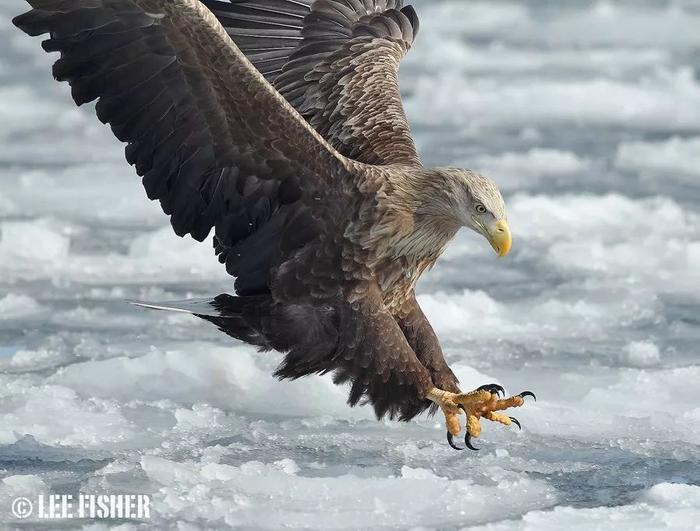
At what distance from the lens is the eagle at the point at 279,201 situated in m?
4.36

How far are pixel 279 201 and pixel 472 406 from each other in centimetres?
90

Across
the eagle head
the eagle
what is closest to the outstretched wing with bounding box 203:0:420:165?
the eagle

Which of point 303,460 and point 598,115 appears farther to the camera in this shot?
point 598,115

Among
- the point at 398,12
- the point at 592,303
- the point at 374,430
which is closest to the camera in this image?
the point at 374,430

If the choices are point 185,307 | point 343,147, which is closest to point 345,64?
point 343,147

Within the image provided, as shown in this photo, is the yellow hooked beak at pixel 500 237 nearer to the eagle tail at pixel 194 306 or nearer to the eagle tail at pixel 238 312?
the eagle tail at pixel 238 312

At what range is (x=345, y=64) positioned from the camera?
557 centimetres

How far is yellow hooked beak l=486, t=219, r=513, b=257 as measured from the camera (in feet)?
14.3

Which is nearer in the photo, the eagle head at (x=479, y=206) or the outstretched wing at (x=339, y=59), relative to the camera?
the eagle head at (x=479, y=206)

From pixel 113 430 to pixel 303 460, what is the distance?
70cm

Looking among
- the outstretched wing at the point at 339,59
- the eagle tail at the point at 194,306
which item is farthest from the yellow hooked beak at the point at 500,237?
the eagle tail at the point at 194,306

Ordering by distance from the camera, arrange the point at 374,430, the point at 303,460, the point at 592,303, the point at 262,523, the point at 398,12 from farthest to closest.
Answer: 1. the point at 592,303
2. the point at 398,12
3. the point at 374,430
4. the point at 303,460
5. the point at 262,523

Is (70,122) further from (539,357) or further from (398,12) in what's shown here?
(539,357)

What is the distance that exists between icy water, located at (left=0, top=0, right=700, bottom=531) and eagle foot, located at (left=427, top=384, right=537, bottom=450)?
0.13 metres
